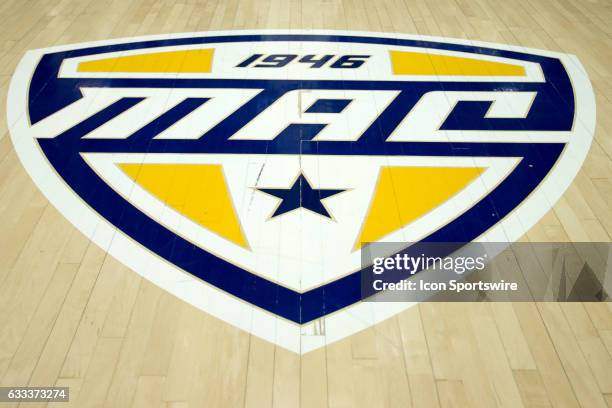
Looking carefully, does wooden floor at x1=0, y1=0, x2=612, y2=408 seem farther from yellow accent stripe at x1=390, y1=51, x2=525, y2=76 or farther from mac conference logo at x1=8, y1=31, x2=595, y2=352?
yellow accent stripe at x1=390, y1=51, x2=525, y2=76

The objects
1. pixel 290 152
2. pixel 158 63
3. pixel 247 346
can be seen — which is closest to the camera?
pixel 247 346

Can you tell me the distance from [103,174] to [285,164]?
0.84 meters

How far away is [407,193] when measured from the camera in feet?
8.39

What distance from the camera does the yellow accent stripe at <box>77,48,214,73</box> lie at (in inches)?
136

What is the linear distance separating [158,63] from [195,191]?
4.24ft

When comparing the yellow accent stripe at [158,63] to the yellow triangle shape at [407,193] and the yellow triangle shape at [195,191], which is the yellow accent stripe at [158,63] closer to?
the yellow triangle shape at [195,191]

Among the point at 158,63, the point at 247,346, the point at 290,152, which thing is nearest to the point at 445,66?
the point at 290,152

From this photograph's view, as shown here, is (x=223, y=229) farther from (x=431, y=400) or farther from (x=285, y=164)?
(x=431, y=400)

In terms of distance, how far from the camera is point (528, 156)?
281cm

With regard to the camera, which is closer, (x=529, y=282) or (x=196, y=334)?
(x=196, y=334)

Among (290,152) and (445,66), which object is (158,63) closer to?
(290,152)

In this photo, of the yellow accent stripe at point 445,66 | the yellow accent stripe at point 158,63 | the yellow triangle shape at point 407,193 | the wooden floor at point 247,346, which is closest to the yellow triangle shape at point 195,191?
the wooden floor at point 247,346

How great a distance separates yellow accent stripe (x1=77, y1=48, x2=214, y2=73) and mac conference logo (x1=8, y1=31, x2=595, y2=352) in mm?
12

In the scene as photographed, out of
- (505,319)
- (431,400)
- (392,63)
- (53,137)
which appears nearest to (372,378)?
(431,400)
